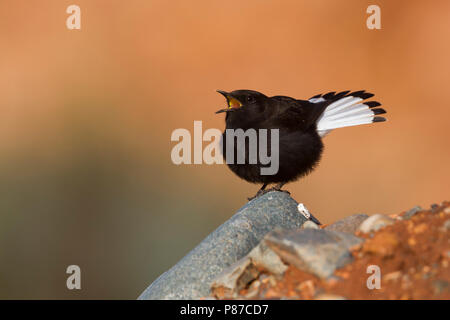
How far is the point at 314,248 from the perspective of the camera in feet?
10.3

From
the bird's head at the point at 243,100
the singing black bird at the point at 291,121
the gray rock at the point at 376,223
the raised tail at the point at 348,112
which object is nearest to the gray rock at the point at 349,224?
the gray rock at the point at 376,223

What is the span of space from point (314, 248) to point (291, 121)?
2.58 metres

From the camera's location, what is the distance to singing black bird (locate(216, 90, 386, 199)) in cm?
532

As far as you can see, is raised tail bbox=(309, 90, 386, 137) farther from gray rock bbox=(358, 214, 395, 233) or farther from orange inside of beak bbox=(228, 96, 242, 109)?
gray rock bbox=(358, 214, 395, 233)

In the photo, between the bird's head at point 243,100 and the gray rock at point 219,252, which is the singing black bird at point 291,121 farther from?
the gray rock at point 219,252

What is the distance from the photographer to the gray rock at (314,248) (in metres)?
3.07

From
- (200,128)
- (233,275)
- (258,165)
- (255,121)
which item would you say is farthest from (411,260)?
(200,128)

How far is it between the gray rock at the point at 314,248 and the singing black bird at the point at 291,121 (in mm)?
1950

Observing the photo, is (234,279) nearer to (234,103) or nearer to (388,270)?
(388,270)

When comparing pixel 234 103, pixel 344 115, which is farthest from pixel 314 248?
pixel 344 115

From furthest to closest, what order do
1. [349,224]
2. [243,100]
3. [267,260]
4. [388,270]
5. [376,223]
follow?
[243,100] → [349,224] → [376,223] → [267,260] → [388,270]

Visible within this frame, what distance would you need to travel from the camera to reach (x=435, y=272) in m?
2.82
